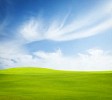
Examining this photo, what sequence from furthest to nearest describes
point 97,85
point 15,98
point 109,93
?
point 97,85 → point 109,93 → point 15,98

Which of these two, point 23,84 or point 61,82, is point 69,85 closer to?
point 61,82

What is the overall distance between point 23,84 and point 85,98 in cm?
1097

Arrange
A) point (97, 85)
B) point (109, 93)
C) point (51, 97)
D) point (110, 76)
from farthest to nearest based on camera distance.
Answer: point (110, 76), point (97, 85), point (109, 93), point (51, 97)

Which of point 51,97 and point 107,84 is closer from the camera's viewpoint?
point 51,97

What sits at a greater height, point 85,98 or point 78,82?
point 78,82

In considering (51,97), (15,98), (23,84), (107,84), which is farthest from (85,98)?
(23,84)

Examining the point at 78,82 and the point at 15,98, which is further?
the point at 78,82

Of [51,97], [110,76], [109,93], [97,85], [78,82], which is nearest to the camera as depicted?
[51,97]

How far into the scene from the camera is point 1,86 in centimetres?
3080

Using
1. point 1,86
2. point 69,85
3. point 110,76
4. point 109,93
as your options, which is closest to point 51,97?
point 109,93

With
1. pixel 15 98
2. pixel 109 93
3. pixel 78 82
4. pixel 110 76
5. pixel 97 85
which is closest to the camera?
pixel 15 98

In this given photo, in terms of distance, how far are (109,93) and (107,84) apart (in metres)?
4.59

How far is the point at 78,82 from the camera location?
31.3m

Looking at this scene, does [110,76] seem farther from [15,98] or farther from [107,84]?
[15,98]
